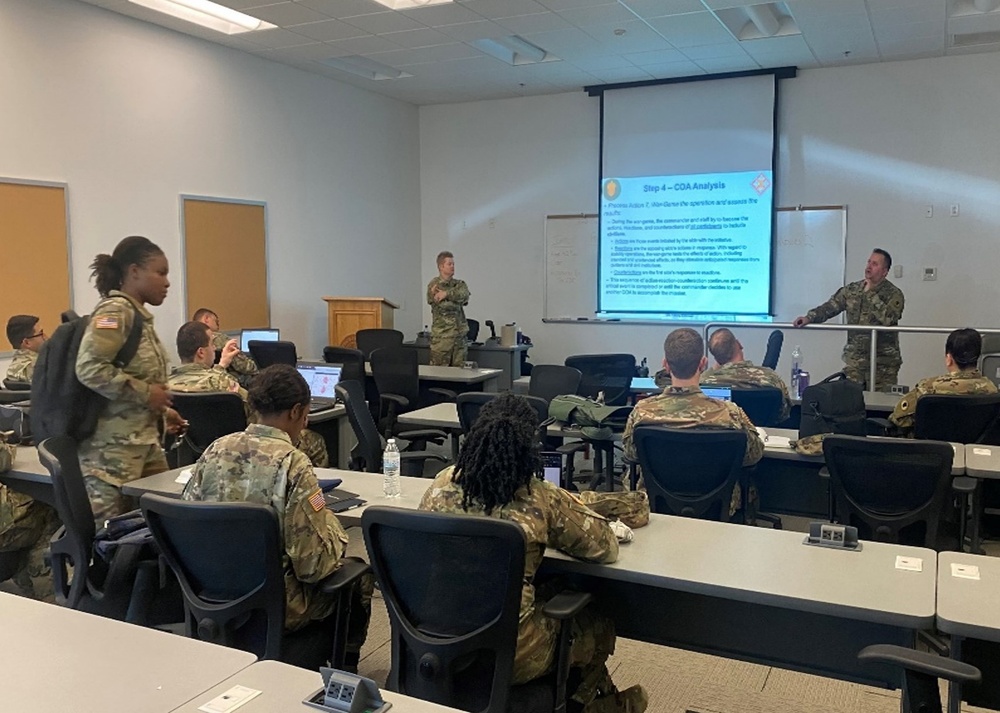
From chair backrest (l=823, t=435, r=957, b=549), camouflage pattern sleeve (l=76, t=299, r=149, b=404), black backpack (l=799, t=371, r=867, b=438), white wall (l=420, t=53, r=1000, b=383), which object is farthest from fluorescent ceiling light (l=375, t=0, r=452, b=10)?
chair backrest (l=823, t=435, r=957, b=549)

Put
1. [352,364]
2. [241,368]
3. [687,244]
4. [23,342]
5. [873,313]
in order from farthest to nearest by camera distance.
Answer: [687,244] < [873,313] < [352,364] < [241,368] < [23,342]

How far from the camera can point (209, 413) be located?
4.17 meters

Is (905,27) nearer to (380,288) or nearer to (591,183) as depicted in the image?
(591,183)

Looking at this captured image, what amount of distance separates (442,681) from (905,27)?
692 centimetres

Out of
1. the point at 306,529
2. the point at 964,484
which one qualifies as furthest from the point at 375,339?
the point at 306,529

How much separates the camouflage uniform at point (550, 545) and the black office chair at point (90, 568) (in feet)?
3.24

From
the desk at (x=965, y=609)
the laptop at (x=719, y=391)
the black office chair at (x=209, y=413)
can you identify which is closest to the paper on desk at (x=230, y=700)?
the desk at (x=965, y=609)

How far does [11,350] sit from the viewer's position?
5895mm

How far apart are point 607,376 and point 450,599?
4.04m

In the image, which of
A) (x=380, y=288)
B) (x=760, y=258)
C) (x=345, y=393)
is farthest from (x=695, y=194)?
(x=345, y=393)

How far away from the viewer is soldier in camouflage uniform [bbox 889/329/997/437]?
4.21m

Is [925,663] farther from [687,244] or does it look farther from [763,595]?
[687,244]

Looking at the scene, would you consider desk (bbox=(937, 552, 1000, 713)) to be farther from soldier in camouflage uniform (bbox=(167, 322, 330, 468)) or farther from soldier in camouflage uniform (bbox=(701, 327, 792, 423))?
soldier in camouflage uniform (bbox=(167, 322, 330, 468))

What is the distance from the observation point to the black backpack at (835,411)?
420cm
